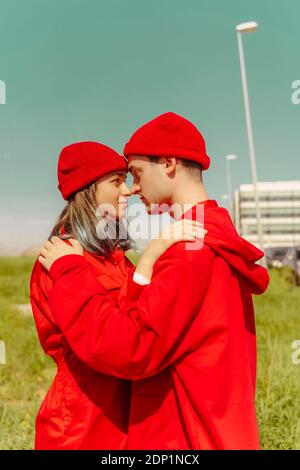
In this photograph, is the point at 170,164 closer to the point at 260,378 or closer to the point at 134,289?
the point at 134,289

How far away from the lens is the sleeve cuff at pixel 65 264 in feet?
4.68

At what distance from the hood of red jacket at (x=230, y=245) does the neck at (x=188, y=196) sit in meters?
0.02

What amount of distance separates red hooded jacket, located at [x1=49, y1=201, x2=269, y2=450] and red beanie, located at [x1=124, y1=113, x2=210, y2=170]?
169 millimetres

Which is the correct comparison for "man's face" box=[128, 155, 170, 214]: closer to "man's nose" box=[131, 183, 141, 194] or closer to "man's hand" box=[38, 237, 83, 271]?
"man's nose" box=[131, 183, 141, 194]

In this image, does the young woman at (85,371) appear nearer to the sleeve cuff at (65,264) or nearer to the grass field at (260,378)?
the sleeve cuff at (65,264)

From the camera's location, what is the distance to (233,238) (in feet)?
4.76

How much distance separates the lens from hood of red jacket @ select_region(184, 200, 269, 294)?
143 centimetres

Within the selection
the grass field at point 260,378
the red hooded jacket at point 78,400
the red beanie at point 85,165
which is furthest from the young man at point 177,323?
the grass field at point 260,378

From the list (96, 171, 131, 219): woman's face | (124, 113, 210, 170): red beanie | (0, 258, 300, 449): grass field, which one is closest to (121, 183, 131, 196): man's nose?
(96, 171, 131, 219): woman's face

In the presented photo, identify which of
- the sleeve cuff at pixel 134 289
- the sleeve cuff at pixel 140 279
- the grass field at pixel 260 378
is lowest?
the grass field at pixel 260 378

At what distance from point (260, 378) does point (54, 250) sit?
3.25 metres

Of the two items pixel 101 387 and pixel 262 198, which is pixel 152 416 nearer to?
pixel 101 387

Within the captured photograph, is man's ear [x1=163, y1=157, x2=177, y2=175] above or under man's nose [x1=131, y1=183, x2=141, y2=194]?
above

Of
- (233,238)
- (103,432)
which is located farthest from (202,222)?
(103,432)
